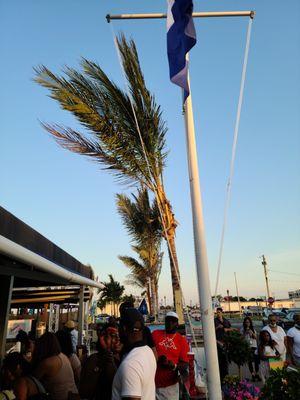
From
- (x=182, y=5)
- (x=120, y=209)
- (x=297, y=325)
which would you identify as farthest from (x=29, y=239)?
(x=120, y=209)

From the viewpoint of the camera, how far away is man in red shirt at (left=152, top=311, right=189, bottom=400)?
13.7 ft

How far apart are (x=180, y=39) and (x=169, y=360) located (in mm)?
3865

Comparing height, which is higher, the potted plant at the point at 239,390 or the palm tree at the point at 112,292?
the palm tree at the point at 112,292

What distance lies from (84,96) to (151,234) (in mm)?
11529

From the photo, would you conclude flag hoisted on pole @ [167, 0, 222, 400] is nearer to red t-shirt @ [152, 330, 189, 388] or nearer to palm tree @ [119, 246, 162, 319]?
red t-shirt @ [152, 330, 189, 388]

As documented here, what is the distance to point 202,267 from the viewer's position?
3705mm

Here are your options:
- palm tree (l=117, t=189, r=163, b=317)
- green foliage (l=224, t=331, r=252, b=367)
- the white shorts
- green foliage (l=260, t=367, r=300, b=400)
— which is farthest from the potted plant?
palm tree (l=117, t=189, r=163, b=317)

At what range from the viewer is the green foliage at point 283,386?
3637 mm

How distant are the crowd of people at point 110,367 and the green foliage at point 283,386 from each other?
1.04 m

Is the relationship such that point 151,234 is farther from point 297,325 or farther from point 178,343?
point 178,343

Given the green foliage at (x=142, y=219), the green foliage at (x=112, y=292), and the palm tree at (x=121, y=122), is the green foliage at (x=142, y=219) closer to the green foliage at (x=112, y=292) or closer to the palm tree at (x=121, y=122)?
the palm tree at (x=121, y=122)

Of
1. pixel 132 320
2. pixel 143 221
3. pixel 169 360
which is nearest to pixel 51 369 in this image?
pixel 132 320

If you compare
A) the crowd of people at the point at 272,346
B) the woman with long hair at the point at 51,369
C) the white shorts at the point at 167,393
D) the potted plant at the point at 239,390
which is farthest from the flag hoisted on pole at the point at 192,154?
the crowd of people at the point at 272,346

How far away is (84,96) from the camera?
680cm
